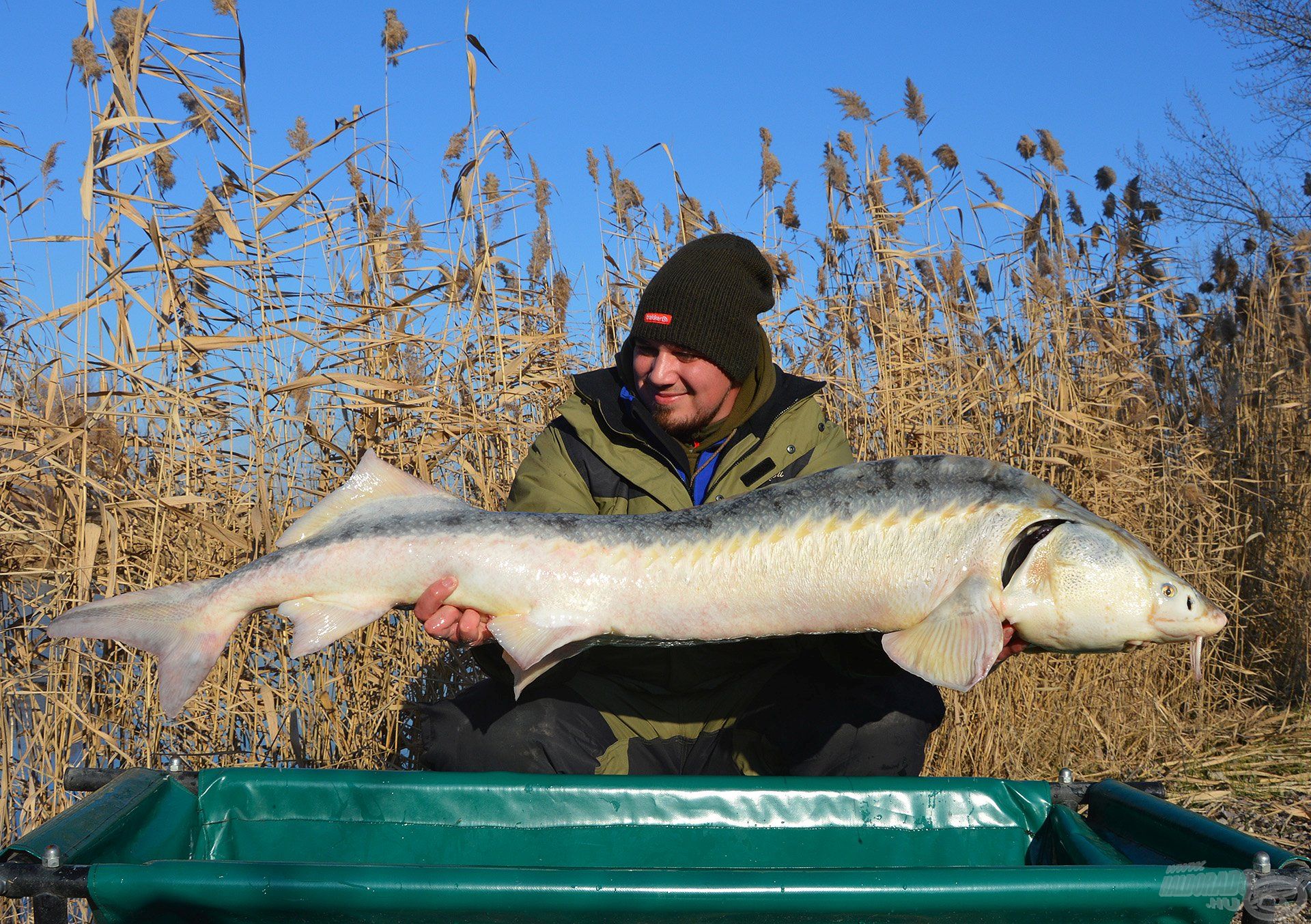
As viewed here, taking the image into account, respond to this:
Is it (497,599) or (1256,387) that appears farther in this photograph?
(1256,387)

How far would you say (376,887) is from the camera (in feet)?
4.95

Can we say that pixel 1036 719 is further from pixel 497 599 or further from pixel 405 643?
pixel 497 599

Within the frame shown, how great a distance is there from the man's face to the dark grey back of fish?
0.60m

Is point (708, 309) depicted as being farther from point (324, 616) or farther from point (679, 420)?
point (324, 616)

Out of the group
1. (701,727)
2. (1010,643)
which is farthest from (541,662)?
(1010,643)

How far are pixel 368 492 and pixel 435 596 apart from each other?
0.32 meters

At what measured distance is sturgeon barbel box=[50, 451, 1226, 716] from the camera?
1.98 m

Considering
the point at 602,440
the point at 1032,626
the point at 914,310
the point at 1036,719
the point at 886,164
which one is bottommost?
the point at 1036,719

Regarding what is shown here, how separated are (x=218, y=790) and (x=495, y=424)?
1.61 m

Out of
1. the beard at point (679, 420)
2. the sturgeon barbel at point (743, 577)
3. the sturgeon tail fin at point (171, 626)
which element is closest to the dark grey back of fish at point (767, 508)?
the sturgeon barbel at point (743, 577)

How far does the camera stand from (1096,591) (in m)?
1.96

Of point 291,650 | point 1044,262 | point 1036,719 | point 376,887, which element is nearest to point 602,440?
point 291,650

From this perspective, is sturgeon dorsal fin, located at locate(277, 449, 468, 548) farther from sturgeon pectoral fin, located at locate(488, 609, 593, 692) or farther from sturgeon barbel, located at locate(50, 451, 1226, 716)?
sturgeon pectoral fin, located at locate(488, 609, 593, 692)

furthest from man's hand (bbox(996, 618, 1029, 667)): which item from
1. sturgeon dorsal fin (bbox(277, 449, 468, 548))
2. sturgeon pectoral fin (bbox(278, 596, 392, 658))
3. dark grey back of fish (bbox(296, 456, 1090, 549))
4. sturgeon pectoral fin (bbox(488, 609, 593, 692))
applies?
sturgeon pectoral fin (bbox(278, 596, 392, 658))
